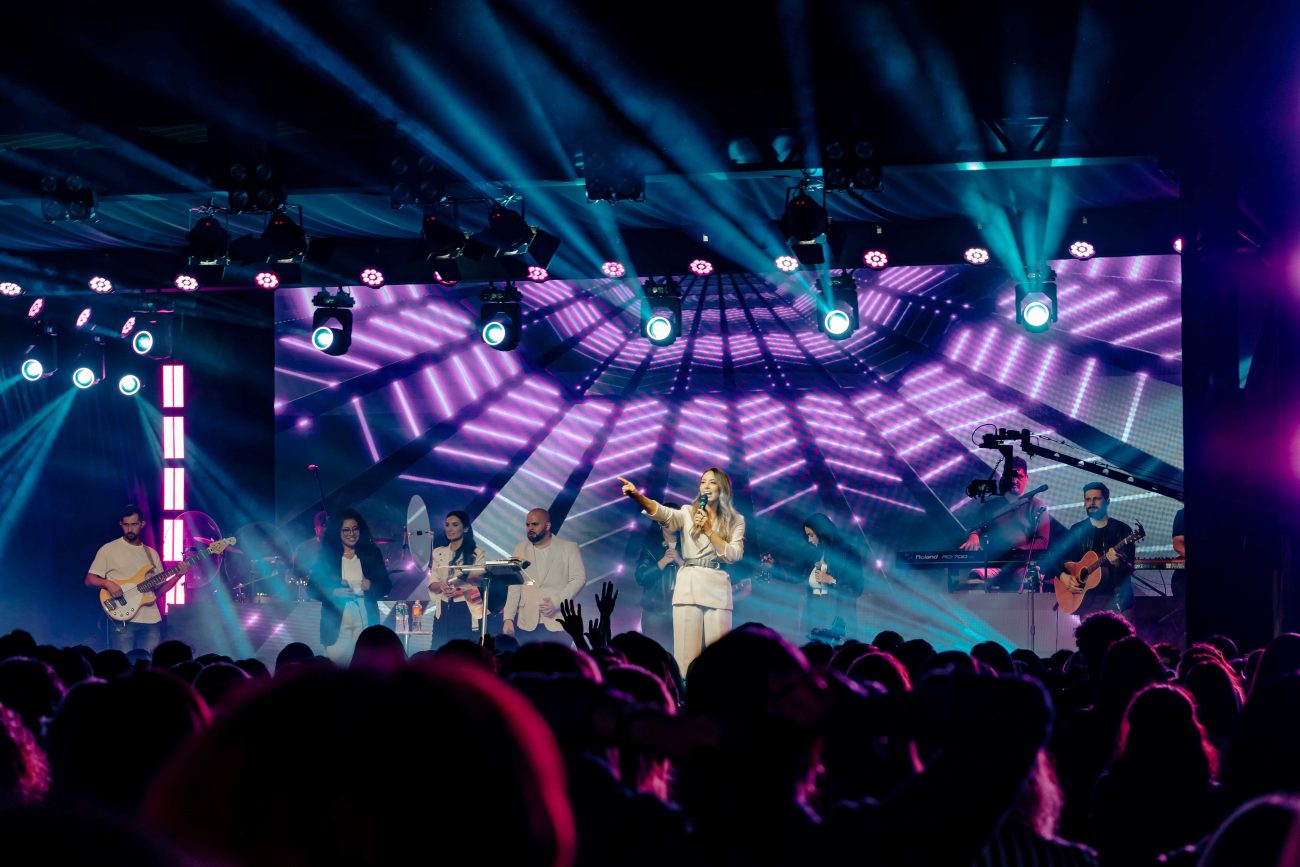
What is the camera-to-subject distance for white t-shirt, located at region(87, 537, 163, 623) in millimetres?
12750

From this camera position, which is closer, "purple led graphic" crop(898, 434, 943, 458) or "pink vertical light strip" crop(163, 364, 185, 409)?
"purple led graphic" crop(898, 434, 943, 458)

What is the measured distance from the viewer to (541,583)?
12961 mm

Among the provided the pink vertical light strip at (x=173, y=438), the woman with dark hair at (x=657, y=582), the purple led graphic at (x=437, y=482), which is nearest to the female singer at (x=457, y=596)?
the purple led graphic at (x=437, y=482)

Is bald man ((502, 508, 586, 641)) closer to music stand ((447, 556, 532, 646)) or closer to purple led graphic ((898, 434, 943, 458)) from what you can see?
music stand ((447, 556, 532, 646))

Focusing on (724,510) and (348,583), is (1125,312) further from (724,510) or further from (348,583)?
(348,583)

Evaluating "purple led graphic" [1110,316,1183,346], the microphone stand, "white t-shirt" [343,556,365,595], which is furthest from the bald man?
"purple led graphic" [1110,316,1183,346]

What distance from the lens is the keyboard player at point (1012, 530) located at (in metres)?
13.0

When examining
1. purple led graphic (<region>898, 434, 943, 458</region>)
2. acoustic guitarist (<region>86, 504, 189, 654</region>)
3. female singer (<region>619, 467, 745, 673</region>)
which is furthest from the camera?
purple led graphic (<region>898, 434, 943, 458</region>)

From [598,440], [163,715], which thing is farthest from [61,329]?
[163,715]

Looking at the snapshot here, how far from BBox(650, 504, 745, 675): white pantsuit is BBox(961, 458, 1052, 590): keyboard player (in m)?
4.08

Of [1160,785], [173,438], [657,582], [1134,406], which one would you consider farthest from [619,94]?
[173,438]

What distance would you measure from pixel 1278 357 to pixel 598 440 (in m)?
7.46

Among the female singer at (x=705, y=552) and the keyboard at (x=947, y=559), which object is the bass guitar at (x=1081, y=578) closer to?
the keyboard at (x=947, y=559)

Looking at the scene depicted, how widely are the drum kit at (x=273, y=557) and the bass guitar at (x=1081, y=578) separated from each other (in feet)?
21.3
